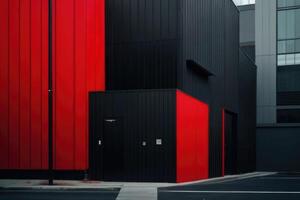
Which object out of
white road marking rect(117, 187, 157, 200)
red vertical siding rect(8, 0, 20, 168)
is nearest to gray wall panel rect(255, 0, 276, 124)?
red vertical siding rect(8, 0, 20, 168)

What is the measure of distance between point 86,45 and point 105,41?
1.01 meters

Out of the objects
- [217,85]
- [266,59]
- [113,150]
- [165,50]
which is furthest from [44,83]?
[266,59]

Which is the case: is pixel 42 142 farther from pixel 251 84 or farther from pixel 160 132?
pixel 251 84

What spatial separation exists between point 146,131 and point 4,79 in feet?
22.0

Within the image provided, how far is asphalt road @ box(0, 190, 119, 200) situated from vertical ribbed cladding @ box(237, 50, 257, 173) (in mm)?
17908

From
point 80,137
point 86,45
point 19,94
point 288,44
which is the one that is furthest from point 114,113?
point 288,44

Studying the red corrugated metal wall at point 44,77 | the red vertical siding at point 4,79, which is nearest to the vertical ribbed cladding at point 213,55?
the red corrugated metal wall at point 44,77

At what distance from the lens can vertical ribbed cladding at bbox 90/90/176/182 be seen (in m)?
18.5

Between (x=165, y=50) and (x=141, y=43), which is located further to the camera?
(x=141, y=43)

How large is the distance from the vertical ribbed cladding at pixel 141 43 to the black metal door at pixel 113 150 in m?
1.88

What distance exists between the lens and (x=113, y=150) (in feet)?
62.7

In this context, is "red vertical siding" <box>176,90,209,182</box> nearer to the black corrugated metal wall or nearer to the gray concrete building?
the black corrugated metal wall

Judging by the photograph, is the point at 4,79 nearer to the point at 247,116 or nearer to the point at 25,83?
the point at 25,83

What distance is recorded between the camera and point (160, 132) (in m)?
18.6
